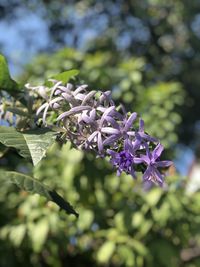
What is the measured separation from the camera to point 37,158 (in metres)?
1.04

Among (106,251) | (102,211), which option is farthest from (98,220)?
(106,251)

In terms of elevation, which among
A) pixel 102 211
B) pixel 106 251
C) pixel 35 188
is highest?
pixel 35 188

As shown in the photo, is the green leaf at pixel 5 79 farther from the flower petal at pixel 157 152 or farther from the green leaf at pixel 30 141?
the flower petal at pixel 157 152

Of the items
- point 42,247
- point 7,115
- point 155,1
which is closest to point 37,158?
point 7,115

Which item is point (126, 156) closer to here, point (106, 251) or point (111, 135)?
point (111, 135)

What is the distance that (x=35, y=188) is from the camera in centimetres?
123

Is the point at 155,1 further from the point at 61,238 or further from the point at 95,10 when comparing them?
the point at 61,238

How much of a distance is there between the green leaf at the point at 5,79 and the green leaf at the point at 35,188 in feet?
0.86

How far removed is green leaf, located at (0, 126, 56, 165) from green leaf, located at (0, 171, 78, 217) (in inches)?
4.5

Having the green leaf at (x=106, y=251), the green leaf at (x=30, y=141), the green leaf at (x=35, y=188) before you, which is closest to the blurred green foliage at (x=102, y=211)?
the green leaf at (x=106, y=251)

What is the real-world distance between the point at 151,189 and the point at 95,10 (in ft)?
29.1

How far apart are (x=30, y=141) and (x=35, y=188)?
5.8 inches

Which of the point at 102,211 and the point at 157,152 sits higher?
the point at 157,152

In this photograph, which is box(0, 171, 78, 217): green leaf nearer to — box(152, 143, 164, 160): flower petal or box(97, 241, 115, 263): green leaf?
box(152, 143, 164, 160): flower petal
